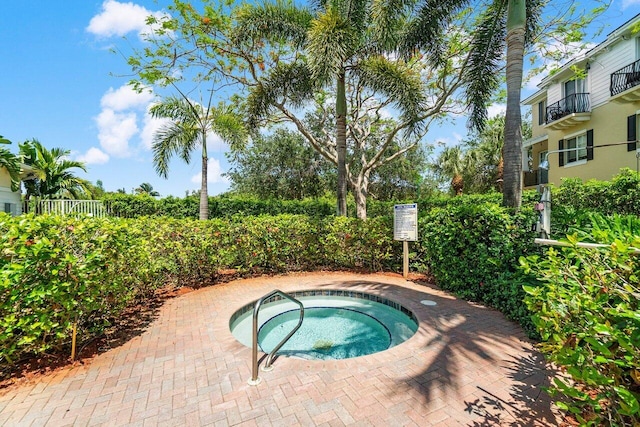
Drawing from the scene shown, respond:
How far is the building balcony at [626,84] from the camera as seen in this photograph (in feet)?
36.7

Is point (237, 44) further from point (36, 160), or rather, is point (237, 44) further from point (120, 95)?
point (36, 160)

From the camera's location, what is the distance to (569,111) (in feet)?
47.5

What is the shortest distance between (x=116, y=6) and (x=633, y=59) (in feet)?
64.0

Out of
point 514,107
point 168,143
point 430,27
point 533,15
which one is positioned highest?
point 430,27

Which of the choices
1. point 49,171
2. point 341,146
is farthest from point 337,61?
point 49,171

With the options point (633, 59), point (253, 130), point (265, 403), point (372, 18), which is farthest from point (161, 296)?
point (633, 59)

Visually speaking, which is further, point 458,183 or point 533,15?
point 458,183

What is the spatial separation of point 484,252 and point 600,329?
4094mm

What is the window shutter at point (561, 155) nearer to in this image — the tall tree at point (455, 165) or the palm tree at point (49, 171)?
the tall tree at point (455, 165)

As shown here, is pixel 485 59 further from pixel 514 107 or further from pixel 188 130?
pixel 188 130

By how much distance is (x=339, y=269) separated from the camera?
8758mm

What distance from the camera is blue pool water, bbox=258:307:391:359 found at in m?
4.30

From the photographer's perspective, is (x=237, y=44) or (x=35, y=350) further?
(x=237, y=44)

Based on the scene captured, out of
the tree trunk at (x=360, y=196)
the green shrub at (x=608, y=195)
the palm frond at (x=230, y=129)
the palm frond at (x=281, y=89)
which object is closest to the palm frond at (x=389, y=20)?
the palm frond at (x=281, y=89)
